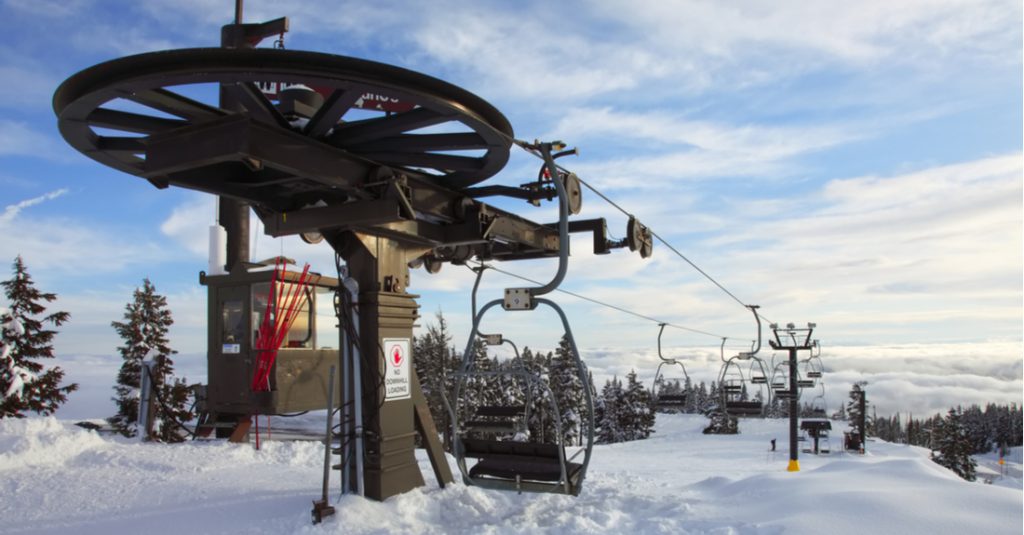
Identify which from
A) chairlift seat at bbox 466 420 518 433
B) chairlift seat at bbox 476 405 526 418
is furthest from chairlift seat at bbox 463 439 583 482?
chairlift seat at bbox 476 405 526 418

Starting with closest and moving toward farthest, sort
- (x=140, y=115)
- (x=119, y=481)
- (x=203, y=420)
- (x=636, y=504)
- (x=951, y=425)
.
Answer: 1. (x=140, y=115)
2. (x=636, y=504)
3. (x=119, y=481)
4. (x=203, y=420)
5. (x=951, y=425)

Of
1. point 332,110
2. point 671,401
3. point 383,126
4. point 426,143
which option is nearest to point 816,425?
point 671,401

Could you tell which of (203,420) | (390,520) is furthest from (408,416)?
(203,420)

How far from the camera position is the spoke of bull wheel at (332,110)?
16.8ft

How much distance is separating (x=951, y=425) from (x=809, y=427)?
21.0 metres

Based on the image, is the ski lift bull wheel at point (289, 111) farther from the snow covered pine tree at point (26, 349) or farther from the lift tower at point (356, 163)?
the snow covered pine tree at point (26, 349)

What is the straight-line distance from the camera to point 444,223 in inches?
317

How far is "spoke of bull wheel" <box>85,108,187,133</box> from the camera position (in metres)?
5.33

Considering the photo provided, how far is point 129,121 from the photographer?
5.49 meters

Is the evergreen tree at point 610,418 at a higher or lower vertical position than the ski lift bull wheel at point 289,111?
lower

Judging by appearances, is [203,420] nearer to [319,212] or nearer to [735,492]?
[319,212]

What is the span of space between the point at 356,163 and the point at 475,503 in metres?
3.70

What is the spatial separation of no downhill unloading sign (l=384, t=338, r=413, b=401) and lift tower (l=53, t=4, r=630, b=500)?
2cm

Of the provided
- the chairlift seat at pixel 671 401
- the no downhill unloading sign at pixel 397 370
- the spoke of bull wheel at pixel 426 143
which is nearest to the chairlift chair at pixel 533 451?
the no downhill unloading sign at pixel 397 370
